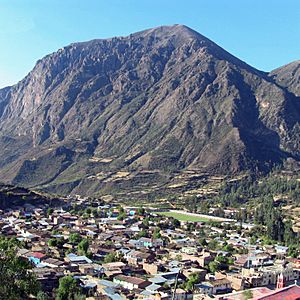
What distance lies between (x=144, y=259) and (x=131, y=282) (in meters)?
11.0

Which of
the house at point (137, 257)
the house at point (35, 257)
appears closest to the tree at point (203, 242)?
the house at point (137, 257)

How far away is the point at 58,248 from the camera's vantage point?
223ft

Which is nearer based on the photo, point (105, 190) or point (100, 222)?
point (100, 222)

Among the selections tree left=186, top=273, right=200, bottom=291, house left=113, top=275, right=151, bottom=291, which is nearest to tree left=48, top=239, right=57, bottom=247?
house left=113, top=275, right=151, bottom=291

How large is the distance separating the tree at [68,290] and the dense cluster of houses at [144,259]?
218cm

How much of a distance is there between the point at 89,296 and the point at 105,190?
13190 centimetres

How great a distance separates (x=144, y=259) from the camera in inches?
2489

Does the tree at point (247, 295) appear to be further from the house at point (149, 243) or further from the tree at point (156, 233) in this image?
the tree at point (156, 233)


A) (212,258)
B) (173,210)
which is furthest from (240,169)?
(212,258)

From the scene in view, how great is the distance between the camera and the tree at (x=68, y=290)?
145 ft

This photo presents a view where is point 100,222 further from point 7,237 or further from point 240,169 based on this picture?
point 240,169

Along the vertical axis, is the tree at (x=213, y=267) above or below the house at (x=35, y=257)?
below

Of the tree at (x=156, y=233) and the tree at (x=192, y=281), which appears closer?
the tree at (x=192, y=281)

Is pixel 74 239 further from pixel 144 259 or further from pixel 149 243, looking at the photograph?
pixel 144 259
